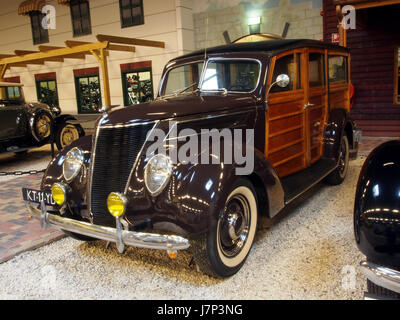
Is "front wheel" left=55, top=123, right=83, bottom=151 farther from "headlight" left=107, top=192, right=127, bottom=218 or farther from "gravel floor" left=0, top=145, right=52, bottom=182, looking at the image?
"headlight" left=107, top=192, right=127, bottom=218

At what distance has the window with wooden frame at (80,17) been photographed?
1166 centimetres

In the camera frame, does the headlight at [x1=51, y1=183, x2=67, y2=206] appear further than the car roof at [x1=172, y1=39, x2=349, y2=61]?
No

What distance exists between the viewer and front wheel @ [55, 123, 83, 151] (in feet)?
27.9

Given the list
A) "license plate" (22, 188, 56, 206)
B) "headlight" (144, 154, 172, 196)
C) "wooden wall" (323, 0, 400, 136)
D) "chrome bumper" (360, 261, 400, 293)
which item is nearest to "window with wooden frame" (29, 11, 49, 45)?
"wooden wall" (323, 0, 400, 136)

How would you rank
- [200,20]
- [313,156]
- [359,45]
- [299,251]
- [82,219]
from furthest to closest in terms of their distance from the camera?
[200,20] → [359,45] → [313,156] → [299,251] → [82,219]

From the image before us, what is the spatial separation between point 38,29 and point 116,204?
12.8 meters

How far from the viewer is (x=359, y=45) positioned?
851cm

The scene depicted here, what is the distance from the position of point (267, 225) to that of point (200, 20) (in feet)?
26.2

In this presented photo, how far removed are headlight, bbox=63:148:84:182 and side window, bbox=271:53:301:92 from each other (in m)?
2.02

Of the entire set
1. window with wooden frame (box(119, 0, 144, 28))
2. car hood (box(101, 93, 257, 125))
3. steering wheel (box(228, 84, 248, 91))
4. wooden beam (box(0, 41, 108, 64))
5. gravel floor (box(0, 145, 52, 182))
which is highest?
window with wooden frame (box(119, 0, 144, 28))

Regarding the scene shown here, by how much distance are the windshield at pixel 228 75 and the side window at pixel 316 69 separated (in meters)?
0.95
